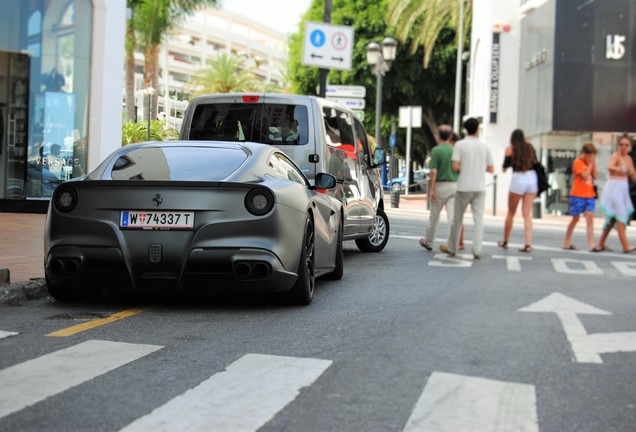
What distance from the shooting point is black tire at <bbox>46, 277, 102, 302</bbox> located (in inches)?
305

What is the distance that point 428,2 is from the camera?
38688mm

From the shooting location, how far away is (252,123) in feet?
38.0

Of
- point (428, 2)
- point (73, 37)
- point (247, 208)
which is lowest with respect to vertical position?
→ point (247, 208)

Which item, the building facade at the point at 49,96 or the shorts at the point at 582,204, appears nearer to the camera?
the shorts at the point at 582,204

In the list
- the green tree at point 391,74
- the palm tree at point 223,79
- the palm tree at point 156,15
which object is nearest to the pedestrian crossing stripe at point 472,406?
the palm tree at point 156,15

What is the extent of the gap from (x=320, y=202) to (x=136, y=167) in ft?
5.70

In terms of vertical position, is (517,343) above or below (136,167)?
below

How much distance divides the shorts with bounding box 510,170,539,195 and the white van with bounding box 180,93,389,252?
2.86m

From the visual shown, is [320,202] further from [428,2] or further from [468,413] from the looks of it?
[428,2]

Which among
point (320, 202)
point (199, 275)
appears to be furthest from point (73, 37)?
point (199, 275)

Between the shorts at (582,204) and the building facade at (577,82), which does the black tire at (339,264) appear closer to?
the shorts at (582,204)

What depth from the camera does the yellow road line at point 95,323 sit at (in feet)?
20.9

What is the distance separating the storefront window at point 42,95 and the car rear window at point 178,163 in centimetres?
1270

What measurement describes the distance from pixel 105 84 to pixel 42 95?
123 cm
